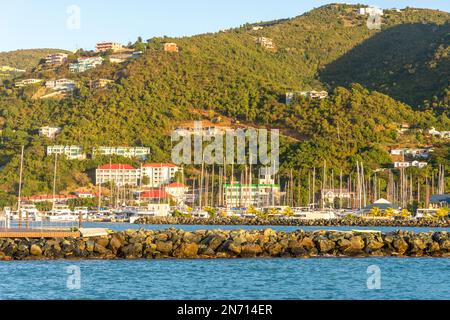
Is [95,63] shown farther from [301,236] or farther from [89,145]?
[301,236]

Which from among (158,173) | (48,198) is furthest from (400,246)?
(158,173)

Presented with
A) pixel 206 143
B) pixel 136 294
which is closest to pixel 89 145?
pixel 206 143

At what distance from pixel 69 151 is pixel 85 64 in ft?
152

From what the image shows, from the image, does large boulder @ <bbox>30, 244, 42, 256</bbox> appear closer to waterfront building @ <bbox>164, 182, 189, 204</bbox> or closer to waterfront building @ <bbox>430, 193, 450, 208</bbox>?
waterfront building @ <bbox>430, 193, 450, 208</bbox>

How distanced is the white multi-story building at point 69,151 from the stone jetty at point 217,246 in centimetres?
8881

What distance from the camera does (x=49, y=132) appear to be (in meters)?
139

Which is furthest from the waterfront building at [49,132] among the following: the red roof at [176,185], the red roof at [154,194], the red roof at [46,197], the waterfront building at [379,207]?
the waterfront building at [379,207]

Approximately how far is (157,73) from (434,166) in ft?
182

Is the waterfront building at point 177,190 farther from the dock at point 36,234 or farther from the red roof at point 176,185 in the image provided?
the dock at point 36,234

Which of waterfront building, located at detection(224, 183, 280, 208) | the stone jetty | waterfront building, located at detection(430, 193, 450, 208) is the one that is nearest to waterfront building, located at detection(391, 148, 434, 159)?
waterfront building, located at detection(224, 183, 280, 208)

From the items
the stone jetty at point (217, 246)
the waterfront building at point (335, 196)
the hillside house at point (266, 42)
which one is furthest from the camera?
the hillside house at point (266, 42)

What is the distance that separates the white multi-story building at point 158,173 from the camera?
417ft

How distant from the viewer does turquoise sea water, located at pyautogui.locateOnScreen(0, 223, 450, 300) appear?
93.9ft

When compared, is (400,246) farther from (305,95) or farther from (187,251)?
(305,95)
